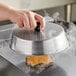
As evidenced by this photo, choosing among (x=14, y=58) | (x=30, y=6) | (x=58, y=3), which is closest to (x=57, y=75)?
(x=14, y=58)

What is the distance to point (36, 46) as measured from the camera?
1.76 feet

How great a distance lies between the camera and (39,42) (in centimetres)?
54

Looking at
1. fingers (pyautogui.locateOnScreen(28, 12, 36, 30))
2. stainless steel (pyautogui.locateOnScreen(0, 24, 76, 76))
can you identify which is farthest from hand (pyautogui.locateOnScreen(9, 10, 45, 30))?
stainless steel (pyautogui.locateOnScreen(0, 24, 76, 76))

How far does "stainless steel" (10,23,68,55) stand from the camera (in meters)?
0.53

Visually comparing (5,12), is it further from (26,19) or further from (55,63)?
(55,63)

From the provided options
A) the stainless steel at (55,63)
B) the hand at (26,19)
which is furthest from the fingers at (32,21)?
the stainless steel at (55,63)

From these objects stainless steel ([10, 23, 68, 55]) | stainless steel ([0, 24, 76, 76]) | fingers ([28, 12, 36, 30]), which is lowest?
stainless steel ([0, 24, 76, 76])

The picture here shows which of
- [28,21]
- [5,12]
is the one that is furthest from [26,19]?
[5,12]

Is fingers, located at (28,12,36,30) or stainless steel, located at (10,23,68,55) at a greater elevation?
fingers, located at (28,12,36,30)

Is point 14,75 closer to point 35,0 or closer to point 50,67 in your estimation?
point 50,67

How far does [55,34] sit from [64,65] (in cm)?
10

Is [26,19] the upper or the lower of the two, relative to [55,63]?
upper

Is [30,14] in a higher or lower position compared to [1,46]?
higher

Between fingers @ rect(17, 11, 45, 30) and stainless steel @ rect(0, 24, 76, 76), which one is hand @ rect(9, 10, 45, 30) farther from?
stainless steel @ rect(0, 24, 76, 76)
